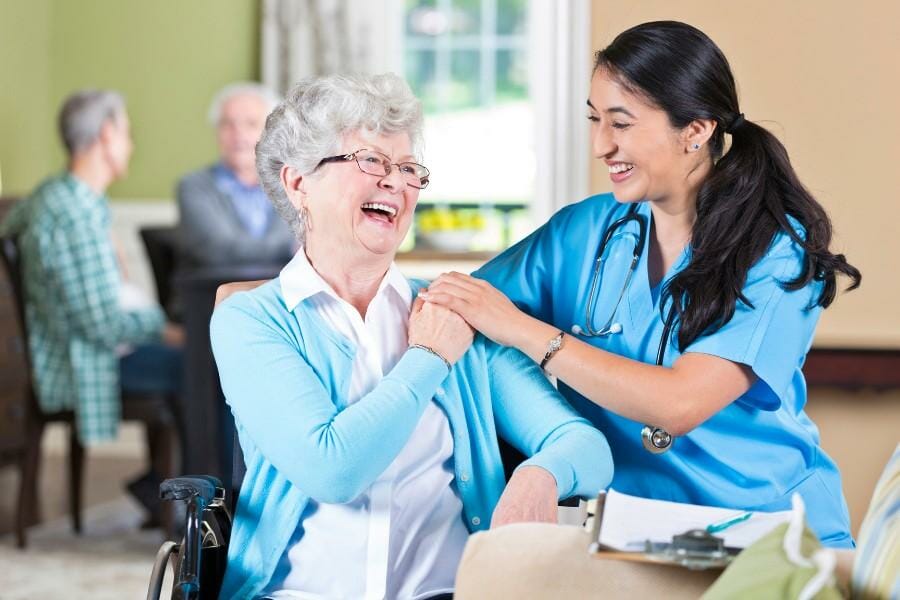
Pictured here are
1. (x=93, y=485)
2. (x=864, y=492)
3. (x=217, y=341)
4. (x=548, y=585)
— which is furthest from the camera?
(x=93, y=485)

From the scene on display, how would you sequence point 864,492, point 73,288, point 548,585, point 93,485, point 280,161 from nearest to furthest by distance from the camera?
point 548,585
point 280,161
point 864,492
point 73,288
point 93,485

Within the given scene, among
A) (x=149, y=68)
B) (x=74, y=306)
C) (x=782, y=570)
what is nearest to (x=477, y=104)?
(x=149, y=68)

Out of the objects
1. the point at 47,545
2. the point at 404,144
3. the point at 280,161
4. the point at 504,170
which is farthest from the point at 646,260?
the point at 504,170

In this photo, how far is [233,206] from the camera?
4.66 meters

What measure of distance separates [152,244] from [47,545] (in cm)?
122

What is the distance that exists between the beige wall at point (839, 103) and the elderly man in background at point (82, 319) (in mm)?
2145

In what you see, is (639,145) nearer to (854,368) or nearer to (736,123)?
(736,123)

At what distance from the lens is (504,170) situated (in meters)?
6.62

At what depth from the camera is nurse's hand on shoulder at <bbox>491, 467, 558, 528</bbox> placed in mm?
1535

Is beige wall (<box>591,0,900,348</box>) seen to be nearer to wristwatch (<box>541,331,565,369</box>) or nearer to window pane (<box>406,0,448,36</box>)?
wristwatch (<box>541,331,565,369</box>)

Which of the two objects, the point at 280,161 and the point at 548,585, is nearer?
the point at 548,585

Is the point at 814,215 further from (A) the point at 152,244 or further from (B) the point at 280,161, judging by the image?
(A) the point at 152,244

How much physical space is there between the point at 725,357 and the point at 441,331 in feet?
1.23

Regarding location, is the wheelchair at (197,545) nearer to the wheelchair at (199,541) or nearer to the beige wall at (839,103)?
the wheelchair at (199,541)
